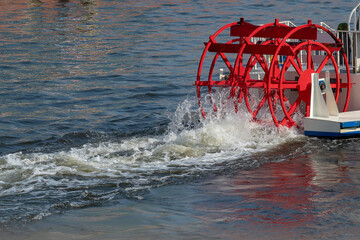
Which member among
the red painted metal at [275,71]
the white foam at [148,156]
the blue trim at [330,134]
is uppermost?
the red painted metal at [275,71]

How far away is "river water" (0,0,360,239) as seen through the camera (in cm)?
592

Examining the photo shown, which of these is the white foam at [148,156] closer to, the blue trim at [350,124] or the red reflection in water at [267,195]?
the red reflection in water at [267,195]

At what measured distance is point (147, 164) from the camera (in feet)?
26.8

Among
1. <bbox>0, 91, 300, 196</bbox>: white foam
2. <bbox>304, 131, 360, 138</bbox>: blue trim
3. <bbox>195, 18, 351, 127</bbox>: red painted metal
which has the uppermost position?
<bbox>195, 18, 351, 127</bbox>: red painted metal

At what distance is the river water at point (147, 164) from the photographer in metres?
5.92

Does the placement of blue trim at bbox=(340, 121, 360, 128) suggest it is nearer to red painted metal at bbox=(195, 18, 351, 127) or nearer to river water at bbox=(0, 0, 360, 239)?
river water at bbox=(0, 0, 360, 239)

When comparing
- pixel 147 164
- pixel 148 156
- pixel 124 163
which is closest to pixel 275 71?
pixel 148 156

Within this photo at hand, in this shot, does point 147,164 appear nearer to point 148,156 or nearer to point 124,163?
point 124,163

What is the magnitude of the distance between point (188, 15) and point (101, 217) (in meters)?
23.3

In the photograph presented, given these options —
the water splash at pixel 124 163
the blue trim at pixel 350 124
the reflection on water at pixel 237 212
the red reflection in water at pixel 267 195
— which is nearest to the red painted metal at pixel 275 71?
the water splash at pixel 124 163

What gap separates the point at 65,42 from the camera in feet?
71.9

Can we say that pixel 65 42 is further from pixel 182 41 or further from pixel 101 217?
pixel 101 217

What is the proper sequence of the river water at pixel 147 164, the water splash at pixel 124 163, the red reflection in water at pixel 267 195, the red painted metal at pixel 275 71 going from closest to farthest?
the river water at pixel 147 164 < the red reflection in water at pixel 267 195 < the water splash at pixel 124 163 < the red painted metal at pixel 275 71

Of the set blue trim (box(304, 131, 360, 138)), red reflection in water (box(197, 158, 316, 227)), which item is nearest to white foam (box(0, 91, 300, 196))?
blue trim (box(304, 131, 360, 138))
